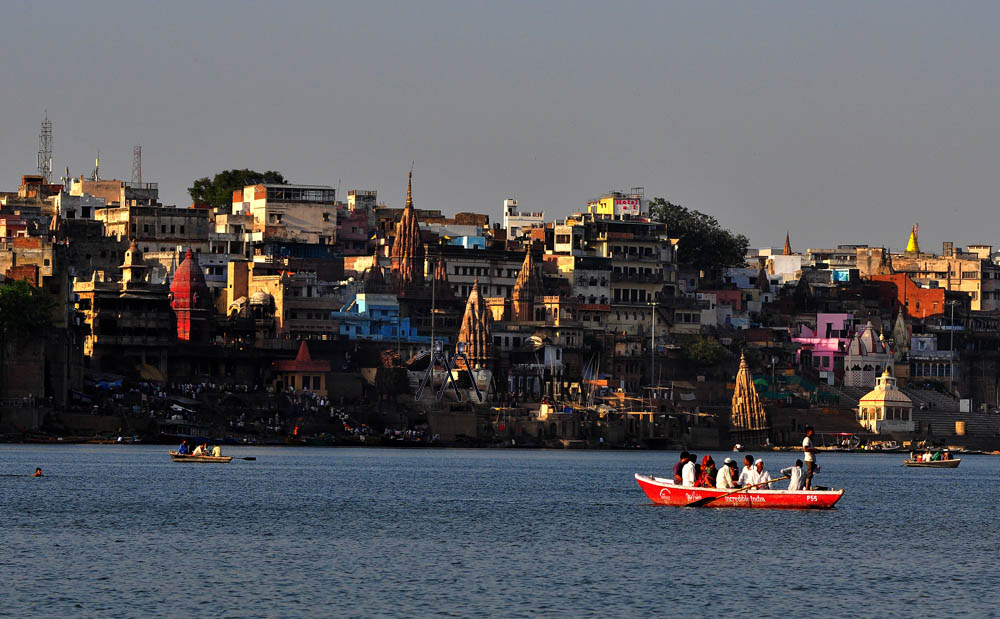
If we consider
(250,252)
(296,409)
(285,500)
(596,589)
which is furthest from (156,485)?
(250,252)

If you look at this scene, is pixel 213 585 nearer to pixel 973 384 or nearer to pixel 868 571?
pixel 868 571

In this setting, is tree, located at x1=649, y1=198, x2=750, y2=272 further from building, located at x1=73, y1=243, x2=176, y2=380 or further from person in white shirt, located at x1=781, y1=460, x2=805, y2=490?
person in white shirt, located at x1=781, y1=460, x2=805, y2=490

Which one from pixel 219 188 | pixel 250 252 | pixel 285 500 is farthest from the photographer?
pixel 219 188

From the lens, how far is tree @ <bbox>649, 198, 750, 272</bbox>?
7534 inches

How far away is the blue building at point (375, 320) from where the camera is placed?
15100 centimetres

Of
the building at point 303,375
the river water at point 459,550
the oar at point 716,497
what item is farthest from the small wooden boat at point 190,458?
the oar at point 716,497

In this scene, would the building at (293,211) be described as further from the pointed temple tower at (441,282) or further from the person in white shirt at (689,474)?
the person in white shirt at (689,474)

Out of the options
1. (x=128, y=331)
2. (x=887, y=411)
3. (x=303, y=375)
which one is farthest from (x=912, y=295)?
(x=128, y=331)

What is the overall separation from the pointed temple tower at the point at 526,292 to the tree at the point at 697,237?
3372 centimetres

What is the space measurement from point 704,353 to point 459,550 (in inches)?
4098

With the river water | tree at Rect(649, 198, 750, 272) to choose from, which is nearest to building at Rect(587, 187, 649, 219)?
tree at Rect(649, 198, 750, 272)

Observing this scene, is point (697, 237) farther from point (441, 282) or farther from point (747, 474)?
point (747, 474)

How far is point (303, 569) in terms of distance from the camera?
5194cm

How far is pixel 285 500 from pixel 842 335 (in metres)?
104
